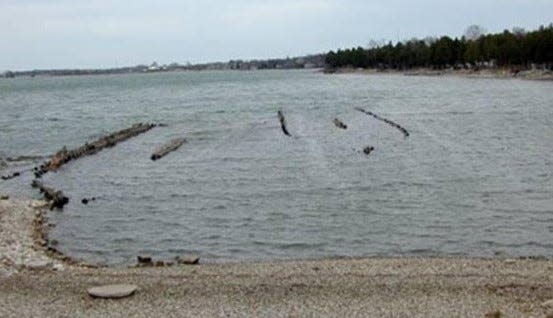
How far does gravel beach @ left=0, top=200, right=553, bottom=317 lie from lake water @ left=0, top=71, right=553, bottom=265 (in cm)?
272

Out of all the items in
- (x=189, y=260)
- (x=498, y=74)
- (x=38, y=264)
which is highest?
(x=38, y=264)

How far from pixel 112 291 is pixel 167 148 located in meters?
35.0

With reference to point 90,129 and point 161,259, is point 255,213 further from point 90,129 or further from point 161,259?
point 90,129

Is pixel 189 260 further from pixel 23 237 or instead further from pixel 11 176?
pixel 11 176

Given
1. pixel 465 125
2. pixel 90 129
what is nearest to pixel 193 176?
pixel 465 125

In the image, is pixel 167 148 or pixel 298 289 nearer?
pixel 298 289

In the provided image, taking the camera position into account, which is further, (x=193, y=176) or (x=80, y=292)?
(x=193, y=176)

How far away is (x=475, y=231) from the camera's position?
24.9 meters

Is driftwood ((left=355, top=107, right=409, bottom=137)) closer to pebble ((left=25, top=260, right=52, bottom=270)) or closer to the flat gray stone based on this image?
pebble ((left=25, top=260, right=52, bottom=270))

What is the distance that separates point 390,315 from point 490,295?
2.74m

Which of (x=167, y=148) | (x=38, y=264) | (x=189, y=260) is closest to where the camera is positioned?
(x=38, y=264)

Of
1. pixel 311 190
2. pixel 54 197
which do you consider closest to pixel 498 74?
pixel 311 190

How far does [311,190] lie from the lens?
33.5 metres

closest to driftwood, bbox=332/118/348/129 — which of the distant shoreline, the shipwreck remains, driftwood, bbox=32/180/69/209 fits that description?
the shipwreck remains
